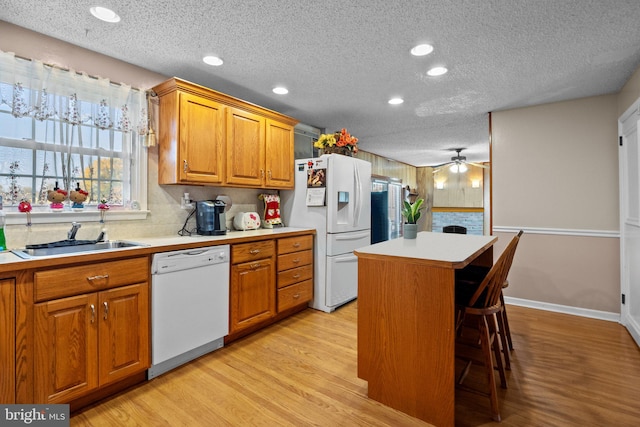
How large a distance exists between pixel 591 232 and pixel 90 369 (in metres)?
4.44

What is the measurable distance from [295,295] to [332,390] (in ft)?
4.31

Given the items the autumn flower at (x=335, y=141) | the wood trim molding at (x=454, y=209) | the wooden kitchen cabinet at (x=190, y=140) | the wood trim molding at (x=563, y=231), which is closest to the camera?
the wooden kitchen cabinet at (x=190, y=140)

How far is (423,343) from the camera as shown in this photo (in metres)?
1.67

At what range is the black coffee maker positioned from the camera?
2.74m

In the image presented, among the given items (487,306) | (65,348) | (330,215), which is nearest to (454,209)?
(330,215)

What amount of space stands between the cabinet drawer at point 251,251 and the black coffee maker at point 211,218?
267 millimetres

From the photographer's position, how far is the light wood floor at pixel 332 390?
171 cm

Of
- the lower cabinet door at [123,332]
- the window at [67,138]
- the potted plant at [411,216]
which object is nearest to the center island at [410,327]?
the potted plant at [411,216]

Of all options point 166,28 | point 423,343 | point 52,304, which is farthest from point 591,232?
point 52,304

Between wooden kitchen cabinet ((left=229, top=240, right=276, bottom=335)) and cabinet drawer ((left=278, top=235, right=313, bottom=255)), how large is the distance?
0.12m

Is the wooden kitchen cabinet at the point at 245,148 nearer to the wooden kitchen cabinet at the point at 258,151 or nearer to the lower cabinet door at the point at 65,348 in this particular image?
the wooden kitchen cabinet at the point at 258,151

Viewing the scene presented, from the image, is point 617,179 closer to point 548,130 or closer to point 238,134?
point 548,130

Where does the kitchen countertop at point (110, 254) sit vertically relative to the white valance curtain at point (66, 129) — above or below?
below

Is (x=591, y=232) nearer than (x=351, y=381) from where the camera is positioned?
No
